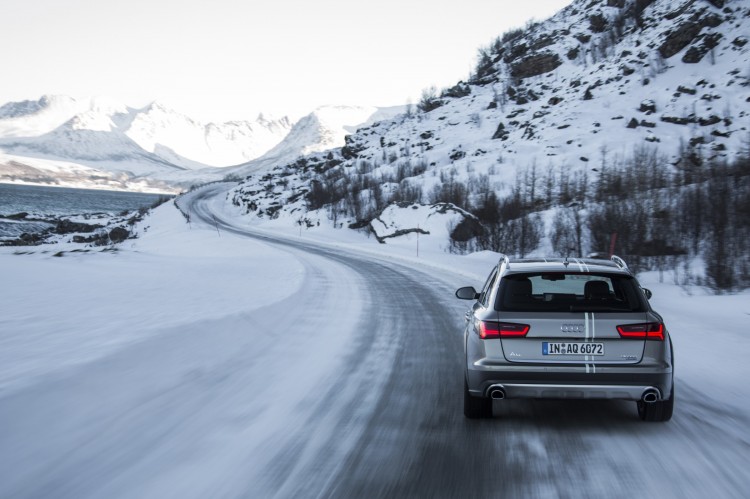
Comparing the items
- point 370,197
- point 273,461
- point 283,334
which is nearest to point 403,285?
point 283,334

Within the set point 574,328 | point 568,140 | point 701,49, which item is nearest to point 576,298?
point 574,328

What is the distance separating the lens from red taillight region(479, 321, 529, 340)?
15.5 feet

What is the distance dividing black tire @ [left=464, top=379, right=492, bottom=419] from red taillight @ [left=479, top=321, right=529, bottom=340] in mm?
536

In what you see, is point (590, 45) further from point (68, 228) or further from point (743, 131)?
point (68, 228)

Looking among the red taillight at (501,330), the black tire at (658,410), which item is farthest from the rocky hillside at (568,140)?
the red taillight at (501,330)

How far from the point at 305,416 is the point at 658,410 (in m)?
3.12

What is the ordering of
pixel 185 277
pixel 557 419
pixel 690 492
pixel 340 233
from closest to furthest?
pixel 690 492, pixel 557 419, pixel 185 277, pixel 340 233

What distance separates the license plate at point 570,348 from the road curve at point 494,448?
71 cm

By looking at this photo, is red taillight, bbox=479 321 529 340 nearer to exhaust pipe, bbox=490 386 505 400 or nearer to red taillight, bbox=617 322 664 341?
exhaust pipe, bbox=490 386 505 400

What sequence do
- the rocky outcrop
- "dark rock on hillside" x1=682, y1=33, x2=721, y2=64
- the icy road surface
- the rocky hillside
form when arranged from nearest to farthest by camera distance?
the icy road surface < the rocky hillside < "dark rock on hillside" x1=682, y1=33, x2=721, y2=64 < the rocky outcrop

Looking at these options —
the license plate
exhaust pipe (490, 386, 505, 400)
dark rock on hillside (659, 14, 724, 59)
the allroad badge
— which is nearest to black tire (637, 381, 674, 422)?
the license plate

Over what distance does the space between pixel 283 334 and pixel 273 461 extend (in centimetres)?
523

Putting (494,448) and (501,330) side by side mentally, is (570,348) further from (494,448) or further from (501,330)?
(494,448)

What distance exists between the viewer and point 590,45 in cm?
7094
